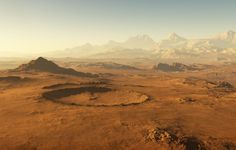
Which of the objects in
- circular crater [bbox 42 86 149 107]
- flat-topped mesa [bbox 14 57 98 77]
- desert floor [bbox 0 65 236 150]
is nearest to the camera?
desert floor [bbox 0 65 236 150]

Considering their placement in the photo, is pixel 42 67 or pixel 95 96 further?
pixel 42 67

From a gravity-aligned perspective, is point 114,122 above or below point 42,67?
below

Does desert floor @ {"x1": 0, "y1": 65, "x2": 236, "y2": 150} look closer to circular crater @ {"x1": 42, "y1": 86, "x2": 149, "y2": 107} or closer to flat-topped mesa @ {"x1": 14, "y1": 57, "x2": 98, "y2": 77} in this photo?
circular crater @ {"x1": 42, "y1": 86, "x2": 149, "y2": 107}

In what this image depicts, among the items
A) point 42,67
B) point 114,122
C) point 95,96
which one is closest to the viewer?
point 114,122

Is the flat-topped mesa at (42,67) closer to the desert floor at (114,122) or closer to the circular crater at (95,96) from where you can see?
the circular crater at (95,96)

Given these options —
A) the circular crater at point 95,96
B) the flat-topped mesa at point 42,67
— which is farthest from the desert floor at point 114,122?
the flat-topped mesa at point 42,67

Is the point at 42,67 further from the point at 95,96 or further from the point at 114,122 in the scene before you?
the point at 114,122

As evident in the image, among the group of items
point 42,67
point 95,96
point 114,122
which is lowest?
point 95,96

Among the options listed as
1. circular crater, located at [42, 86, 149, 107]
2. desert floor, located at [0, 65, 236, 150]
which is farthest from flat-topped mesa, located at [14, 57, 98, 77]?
desert floor, located at [0, 65, 236, 150]

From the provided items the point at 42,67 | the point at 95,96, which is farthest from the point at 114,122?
the point at 42,67

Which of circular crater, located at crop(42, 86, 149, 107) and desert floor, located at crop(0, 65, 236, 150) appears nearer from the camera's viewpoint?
desert floor, located at crop(0, 65, 236, 150)

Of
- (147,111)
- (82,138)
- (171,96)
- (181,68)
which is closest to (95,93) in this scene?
(171,96)
